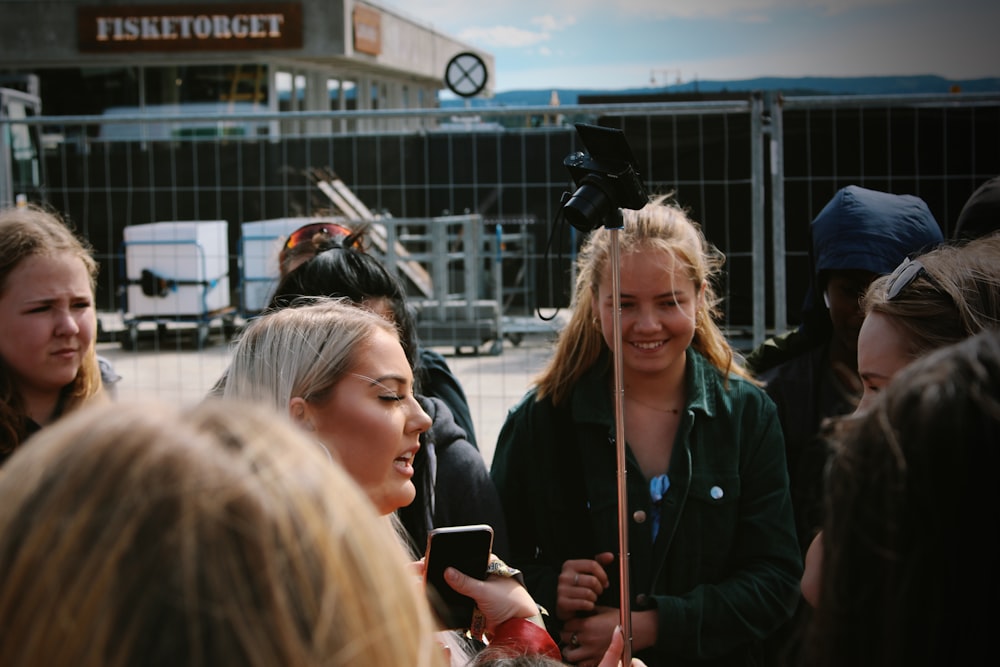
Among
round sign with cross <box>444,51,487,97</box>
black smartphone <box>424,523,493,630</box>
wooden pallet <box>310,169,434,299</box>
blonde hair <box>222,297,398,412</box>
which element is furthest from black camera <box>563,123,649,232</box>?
round sign with cross <box>444,51,487,97</box>

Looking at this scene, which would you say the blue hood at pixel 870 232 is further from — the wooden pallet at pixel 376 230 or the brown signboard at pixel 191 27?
the brown signboard at pixel 191 27

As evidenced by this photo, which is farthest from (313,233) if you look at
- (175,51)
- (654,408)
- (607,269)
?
(175,51)

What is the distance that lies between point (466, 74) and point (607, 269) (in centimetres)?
1012

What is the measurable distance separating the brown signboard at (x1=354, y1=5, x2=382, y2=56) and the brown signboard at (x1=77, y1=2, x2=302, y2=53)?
4.95 ft

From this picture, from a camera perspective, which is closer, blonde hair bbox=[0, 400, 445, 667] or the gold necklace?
blonde hair bbox=[0, 400, 445, 667]

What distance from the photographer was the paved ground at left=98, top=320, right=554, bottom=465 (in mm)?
7575

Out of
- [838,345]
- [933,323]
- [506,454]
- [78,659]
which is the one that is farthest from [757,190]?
[78,659]

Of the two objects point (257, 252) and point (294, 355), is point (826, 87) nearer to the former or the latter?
point (257, 252)

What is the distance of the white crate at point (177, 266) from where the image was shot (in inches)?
448

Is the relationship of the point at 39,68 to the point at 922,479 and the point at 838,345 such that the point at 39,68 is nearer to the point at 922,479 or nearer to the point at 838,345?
the point at 838,345

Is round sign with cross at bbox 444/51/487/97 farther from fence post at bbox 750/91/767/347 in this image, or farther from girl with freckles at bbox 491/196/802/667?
girl with freckles at bbox 491/196/802/667

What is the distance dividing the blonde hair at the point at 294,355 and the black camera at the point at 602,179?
22.1 inches

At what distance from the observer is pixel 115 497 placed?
72 cm

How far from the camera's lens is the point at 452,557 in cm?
196
